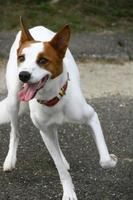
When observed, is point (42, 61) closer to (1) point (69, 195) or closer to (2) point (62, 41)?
(2) point (62, 41)

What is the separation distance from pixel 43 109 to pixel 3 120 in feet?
2.96

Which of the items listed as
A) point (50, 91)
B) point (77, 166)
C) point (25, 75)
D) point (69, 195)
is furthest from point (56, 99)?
point (77, 166)

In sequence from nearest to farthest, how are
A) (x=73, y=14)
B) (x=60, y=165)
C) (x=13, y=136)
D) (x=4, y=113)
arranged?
(x=60, y=165)
(x=4, y=113)
(x=13, y=136)
(x=73, y=14)

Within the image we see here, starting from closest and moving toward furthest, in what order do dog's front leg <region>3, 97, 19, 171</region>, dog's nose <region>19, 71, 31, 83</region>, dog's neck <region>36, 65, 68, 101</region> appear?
dog's nose <region>19, 71, 31, 83</region>
dog's neck <region>36, 65, 68, 101</region>
dog's front leg <region>3, 97, 19, 171</region>

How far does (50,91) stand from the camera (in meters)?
5.11

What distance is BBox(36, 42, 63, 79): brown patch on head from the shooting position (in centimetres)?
481

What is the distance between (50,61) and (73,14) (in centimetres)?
685

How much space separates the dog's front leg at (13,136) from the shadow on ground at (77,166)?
80 millimetres

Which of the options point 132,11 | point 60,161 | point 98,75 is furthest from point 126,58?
point 60,161

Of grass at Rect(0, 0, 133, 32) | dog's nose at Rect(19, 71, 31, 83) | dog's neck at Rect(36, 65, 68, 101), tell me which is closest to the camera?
dog's nose at Rect(19, 71, 31, 83)

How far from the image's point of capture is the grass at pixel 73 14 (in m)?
11.2

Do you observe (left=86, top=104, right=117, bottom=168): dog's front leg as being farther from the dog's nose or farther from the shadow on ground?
the dog's nose

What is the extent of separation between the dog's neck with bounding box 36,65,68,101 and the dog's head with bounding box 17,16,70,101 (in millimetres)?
66

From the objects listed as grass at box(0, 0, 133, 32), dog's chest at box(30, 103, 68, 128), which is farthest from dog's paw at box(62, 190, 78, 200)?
grass at box(0, 0, 133, 32)
